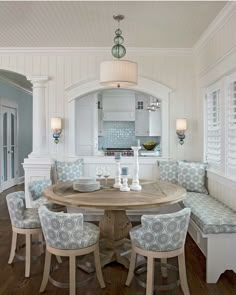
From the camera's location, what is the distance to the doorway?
8.12 m

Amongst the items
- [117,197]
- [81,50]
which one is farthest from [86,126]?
[117,197]

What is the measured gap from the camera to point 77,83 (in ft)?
17.4

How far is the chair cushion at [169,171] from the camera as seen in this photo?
16.1 ft

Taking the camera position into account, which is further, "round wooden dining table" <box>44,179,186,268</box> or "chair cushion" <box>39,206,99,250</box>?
"round wooden dining table" <box>44,179,186,268</box>

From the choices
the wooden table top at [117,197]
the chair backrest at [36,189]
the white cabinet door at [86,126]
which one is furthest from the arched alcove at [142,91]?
the wooden table top at [117,197]

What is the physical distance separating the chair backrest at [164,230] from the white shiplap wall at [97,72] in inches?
112

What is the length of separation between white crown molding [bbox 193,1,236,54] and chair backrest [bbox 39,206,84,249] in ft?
8.94

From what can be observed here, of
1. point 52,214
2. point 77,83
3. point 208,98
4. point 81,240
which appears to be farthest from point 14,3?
point 208,98

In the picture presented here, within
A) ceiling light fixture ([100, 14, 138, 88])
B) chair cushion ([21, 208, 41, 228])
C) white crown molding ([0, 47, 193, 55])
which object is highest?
white crown molding ([0, 47, 193, 55])

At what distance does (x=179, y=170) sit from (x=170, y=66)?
71.4 inches

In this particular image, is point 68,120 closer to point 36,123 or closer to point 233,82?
point 36,123

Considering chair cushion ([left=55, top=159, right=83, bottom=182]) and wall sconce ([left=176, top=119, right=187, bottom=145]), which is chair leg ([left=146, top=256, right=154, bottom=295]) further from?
wall sconce ([left=176, top=119, right=187, bottom=145])

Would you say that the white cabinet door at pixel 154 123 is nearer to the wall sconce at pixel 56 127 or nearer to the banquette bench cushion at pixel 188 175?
the banquette bench cushion at pixel 188 175

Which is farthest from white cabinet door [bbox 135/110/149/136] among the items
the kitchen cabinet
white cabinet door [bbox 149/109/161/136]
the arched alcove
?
the arched alcove
